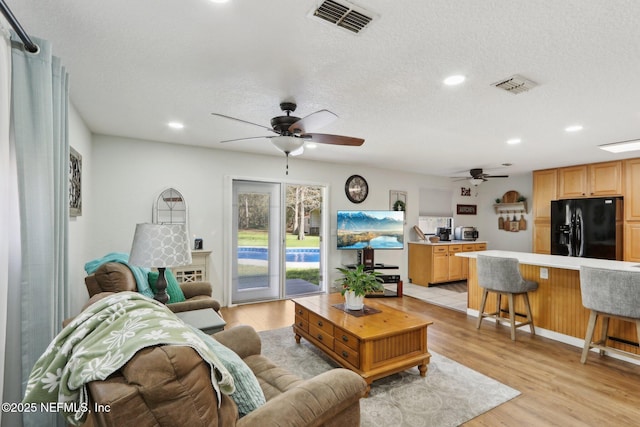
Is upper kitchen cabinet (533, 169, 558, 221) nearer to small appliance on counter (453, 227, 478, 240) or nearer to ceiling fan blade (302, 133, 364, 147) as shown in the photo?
small appliance on counter (453, 227, 478, 240)

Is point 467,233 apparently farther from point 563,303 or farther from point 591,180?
point 563,303

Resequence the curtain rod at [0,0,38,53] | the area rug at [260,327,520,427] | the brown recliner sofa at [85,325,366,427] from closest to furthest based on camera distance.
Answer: the brown recliner sofa at [85,325,366,427], the curtain rod at [0,0,38,53], the area rug at [260,327,520,427]

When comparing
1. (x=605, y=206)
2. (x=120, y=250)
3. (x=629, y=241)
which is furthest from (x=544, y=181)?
(x=120, y=250)

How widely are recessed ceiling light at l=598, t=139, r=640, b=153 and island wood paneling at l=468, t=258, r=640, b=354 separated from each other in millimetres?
1936

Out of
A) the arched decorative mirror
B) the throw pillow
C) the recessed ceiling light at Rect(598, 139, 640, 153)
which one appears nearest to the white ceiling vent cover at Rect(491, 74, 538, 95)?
the recessed ceiling light at Rect(598, 139, 640, 153)

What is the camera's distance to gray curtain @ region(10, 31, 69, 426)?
1.46 m

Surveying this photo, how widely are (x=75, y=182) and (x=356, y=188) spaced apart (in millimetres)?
4363

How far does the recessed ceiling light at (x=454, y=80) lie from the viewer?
2.28m

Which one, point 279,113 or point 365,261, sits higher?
point 279,113

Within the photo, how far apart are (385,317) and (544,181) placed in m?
5.30

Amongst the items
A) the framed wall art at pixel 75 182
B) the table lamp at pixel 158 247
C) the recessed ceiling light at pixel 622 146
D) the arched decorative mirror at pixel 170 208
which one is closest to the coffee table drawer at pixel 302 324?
the table lamp at pixel 158 247

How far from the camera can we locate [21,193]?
1.46 meters

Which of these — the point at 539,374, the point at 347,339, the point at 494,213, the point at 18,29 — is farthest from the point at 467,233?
the point at 18,29

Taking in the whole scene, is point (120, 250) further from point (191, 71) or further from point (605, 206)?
point (605, 206)
